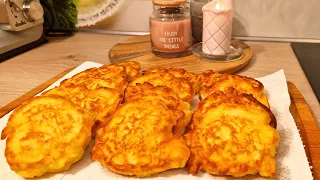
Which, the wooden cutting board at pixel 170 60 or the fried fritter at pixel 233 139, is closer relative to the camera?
the fried fritter at pixel 233 139

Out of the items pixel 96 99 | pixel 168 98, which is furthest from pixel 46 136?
pixel 168 98

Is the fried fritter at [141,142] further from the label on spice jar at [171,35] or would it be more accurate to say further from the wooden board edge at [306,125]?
the label on spice jar at [171,35]

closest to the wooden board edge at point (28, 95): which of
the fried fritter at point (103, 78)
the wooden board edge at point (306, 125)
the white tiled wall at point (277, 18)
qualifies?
the fried fritter at point (103, 78)

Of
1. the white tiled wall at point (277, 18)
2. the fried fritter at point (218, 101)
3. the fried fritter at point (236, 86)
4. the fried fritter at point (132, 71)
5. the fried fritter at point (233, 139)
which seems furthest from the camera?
the white tiled wall at point (277, 18)

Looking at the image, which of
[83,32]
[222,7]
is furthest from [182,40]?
[83,32]

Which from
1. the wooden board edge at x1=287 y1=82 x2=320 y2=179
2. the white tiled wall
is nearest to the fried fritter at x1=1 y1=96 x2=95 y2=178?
the wooden board edge at x1=287 y1=82 x2=320 y2=179

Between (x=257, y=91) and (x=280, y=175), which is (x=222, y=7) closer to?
(x=257, y=91)
